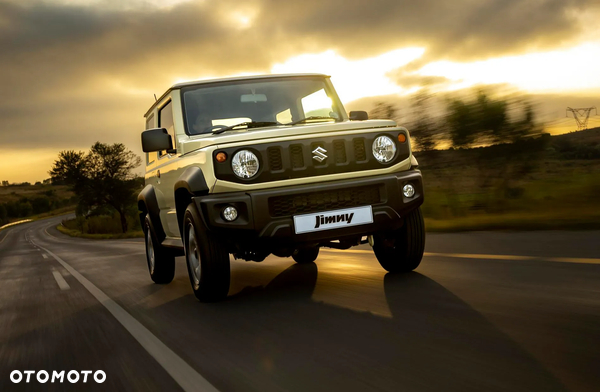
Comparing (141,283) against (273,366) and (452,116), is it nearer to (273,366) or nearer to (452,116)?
(273,366)

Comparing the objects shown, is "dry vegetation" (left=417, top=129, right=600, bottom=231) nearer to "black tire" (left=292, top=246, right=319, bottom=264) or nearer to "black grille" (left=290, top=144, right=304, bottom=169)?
"black tire" (left=292, top=246, right=319, bottom=264)

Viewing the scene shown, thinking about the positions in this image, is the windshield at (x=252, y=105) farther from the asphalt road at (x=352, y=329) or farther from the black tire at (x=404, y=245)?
the asphalt road at (x=352, y=329)

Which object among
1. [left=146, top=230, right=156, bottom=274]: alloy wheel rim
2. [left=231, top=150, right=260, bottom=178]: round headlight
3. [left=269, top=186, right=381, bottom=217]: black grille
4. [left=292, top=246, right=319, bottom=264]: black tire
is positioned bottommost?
[left=292, top=246, right=319, bottom=264]: black tire

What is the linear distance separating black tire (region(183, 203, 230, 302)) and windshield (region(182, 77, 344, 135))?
1.03m

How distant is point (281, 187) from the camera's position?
5.00 meters

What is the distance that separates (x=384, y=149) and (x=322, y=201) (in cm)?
77

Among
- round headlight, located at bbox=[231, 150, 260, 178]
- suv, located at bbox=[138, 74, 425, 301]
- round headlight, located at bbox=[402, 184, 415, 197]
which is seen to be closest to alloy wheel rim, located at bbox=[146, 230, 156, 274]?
suv, located at bbox=[138, 74, 425, 301]

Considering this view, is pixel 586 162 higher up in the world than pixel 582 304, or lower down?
higher up

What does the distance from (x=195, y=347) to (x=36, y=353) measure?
1151 mm

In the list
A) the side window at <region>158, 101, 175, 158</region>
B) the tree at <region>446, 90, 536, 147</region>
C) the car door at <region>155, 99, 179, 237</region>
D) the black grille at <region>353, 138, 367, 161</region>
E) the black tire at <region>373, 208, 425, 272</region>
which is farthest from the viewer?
the tree at <region>446, 90, 536, 147</region>

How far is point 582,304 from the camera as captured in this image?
154 inches

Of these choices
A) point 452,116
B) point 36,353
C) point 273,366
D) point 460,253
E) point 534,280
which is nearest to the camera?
point 273,366

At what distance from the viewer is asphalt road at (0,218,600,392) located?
9.70 ft

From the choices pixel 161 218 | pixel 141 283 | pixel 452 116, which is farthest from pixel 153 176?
pixel 452 116
